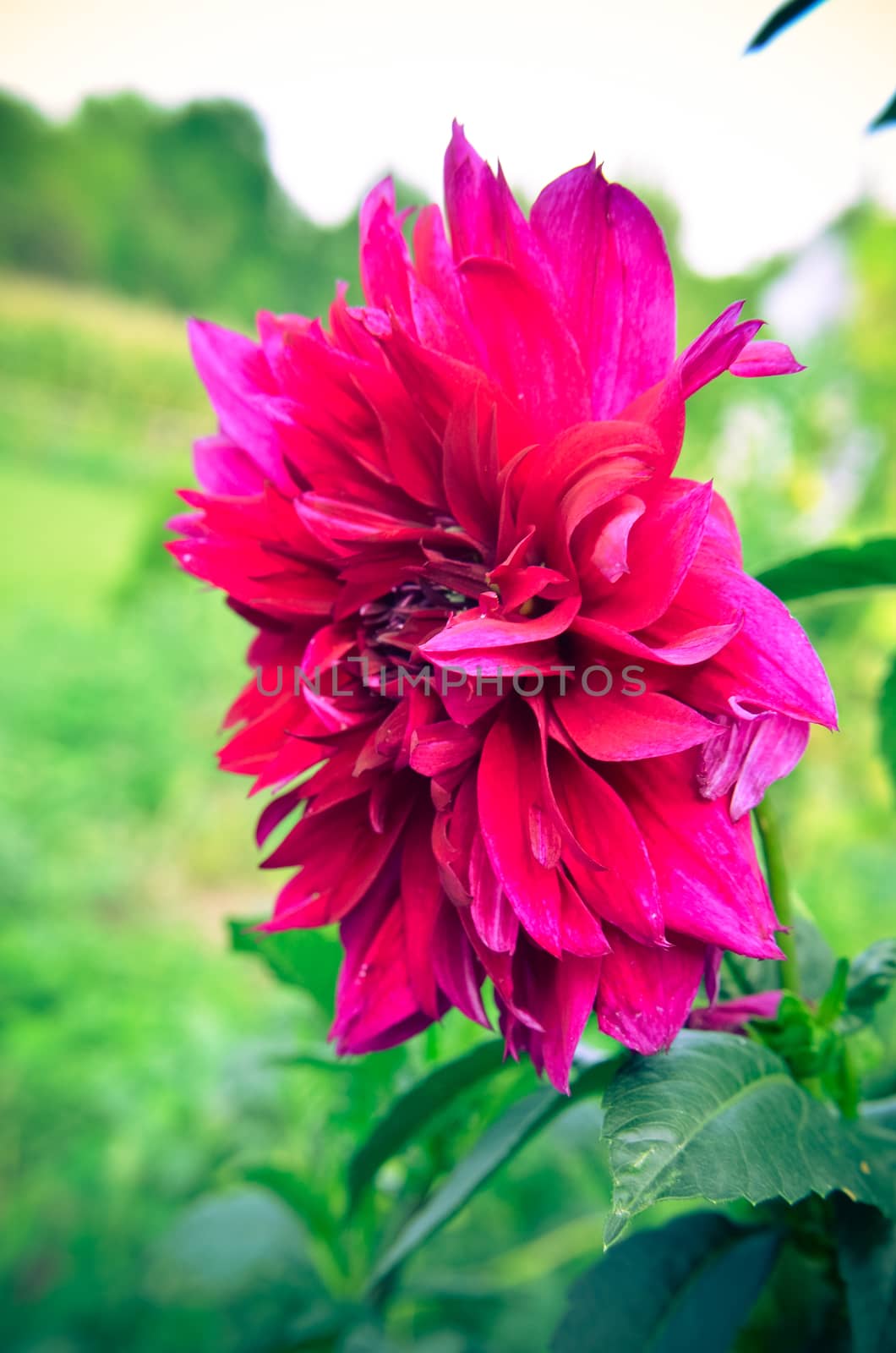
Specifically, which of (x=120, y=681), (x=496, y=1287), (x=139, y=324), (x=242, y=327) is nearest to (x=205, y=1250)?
(x=496, y=1287)

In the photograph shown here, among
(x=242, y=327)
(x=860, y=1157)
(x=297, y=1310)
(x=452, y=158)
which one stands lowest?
(x=297, y=1310)

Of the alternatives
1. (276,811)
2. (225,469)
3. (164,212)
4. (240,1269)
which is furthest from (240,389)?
(164,212)

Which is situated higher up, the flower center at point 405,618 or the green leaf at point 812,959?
the flower center at point 405,618

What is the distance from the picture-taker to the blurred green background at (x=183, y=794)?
57 cm

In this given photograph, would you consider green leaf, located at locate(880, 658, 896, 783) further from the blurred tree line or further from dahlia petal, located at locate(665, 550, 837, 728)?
the blurred tree line

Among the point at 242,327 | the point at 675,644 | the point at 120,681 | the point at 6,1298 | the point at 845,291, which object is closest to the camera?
the point at 675,644

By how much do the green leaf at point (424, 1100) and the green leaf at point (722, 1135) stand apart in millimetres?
75

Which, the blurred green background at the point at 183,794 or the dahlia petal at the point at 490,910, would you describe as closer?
the dahlia petal at the point at 490,910

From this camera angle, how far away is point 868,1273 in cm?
29

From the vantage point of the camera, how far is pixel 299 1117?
722 mm

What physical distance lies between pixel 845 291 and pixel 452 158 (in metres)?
2.07

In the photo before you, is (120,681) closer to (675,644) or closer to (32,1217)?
(32,1217)

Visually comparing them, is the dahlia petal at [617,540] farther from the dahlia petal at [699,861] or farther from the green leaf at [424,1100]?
the green leaf at [424,1100]

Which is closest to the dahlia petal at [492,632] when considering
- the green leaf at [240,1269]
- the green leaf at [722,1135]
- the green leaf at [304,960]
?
the green leaf at [722,1135]
